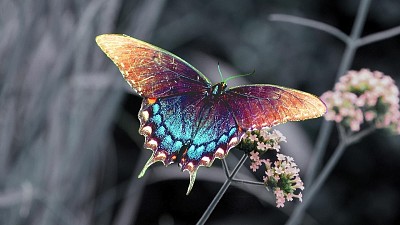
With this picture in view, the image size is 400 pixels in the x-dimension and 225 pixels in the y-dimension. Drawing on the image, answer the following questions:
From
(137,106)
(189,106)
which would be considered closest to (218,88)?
(189,106)

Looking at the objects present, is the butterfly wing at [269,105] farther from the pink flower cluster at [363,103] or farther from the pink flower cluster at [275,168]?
the pink flower cluster at [363,103]

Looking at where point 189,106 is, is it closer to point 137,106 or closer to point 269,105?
point 269,105

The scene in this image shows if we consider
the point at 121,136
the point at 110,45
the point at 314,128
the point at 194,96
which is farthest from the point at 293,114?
the point at 121,136

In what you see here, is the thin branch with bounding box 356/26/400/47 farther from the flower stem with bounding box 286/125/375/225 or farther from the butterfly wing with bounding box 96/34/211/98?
the butterfly wing with bounding box 96/34/211/98

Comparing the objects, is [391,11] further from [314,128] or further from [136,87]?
Result: [136,87]

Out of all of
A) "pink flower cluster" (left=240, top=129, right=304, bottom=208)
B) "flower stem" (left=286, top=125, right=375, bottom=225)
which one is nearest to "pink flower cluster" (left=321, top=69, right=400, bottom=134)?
"flower stem" (left=286, top=125, right=375, bottom=225)
